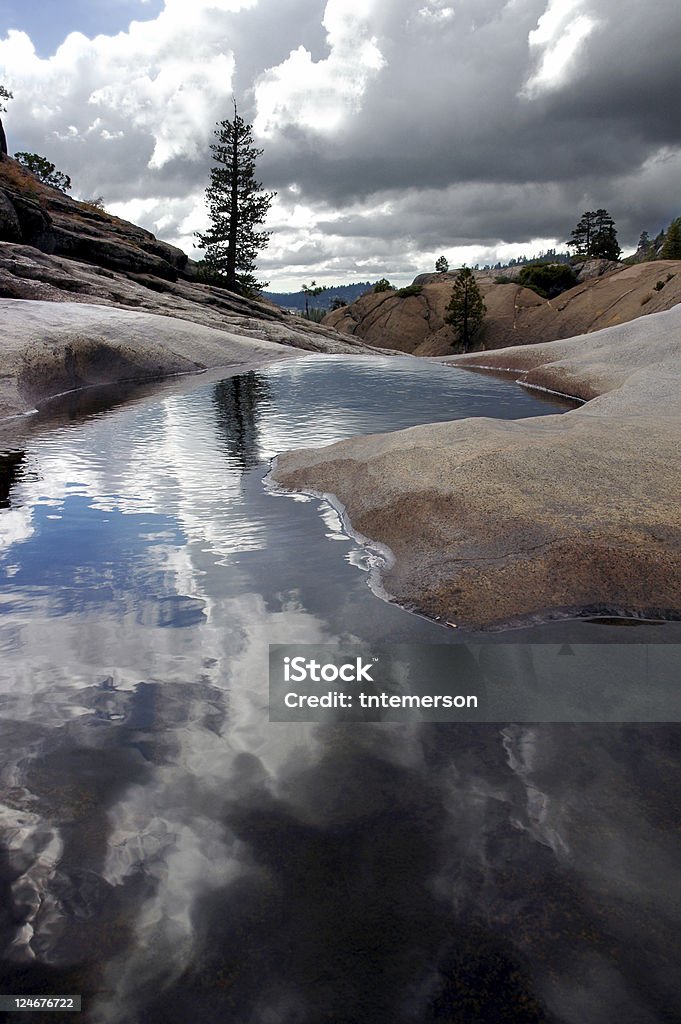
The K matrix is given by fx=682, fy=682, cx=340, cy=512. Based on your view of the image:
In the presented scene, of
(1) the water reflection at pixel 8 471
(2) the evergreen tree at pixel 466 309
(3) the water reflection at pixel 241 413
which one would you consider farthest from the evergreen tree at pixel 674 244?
(1) the water reflection at pixel 8 471

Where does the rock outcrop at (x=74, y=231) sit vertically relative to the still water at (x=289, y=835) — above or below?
above

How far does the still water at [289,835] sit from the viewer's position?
301 cm

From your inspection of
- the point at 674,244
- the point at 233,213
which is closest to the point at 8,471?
the point at 233,213

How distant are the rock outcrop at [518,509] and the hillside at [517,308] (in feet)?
146

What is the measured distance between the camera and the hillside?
2201 inches

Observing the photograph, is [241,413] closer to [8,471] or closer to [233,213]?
[8,471]

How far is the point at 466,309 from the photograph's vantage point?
6575 cm

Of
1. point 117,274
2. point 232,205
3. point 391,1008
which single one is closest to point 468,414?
point 391,1008

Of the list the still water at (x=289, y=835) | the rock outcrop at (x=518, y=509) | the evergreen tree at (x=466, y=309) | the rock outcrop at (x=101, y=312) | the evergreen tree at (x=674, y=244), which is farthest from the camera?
the evergreen tree at (x=674, y=244)

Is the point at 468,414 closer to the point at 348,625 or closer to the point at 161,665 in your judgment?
the point at 348,625

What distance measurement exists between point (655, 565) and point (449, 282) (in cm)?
7649

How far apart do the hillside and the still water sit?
50.2 meters

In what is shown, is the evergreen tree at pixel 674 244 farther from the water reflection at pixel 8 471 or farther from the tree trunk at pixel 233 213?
the water reflection at pixel 8 471

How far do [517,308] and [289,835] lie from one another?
69.4 m
